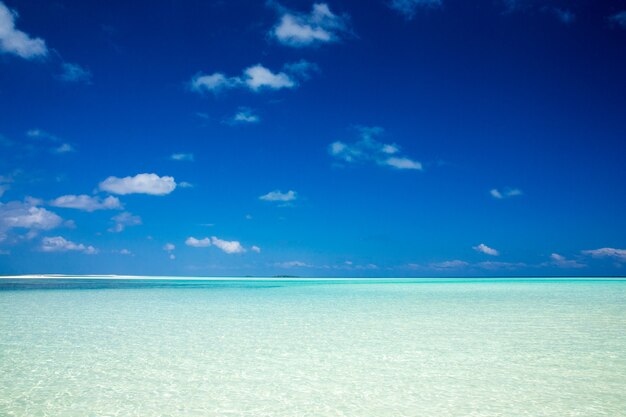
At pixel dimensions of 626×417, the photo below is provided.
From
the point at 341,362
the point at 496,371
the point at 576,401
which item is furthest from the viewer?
the point at 341,362

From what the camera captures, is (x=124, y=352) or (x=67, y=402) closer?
(x=67, y=402)

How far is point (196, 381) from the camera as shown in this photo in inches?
242

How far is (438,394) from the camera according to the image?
5555 millimetres

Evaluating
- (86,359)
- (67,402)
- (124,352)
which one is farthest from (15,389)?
(124,352)

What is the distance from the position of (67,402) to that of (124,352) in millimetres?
2828

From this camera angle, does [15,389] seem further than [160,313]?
No

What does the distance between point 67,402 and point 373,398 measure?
3509 millimetres

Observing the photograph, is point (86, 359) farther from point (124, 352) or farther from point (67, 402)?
point (67, 402)

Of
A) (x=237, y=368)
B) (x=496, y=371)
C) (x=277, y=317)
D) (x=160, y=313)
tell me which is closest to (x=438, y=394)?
(x=496, y=371)

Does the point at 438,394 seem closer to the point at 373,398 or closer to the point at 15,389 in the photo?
the point at 373,398

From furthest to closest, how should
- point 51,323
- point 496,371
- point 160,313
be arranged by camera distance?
point 160,313 < point 51,323 < point 496,371

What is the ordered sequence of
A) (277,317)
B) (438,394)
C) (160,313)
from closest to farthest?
(438,394), (277,317), (160,313)

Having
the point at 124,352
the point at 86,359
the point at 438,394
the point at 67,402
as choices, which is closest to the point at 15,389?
the point at 67,402

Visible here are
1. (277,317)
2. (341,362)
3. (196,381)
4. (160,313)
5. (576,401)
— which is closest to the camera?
(576,401)
